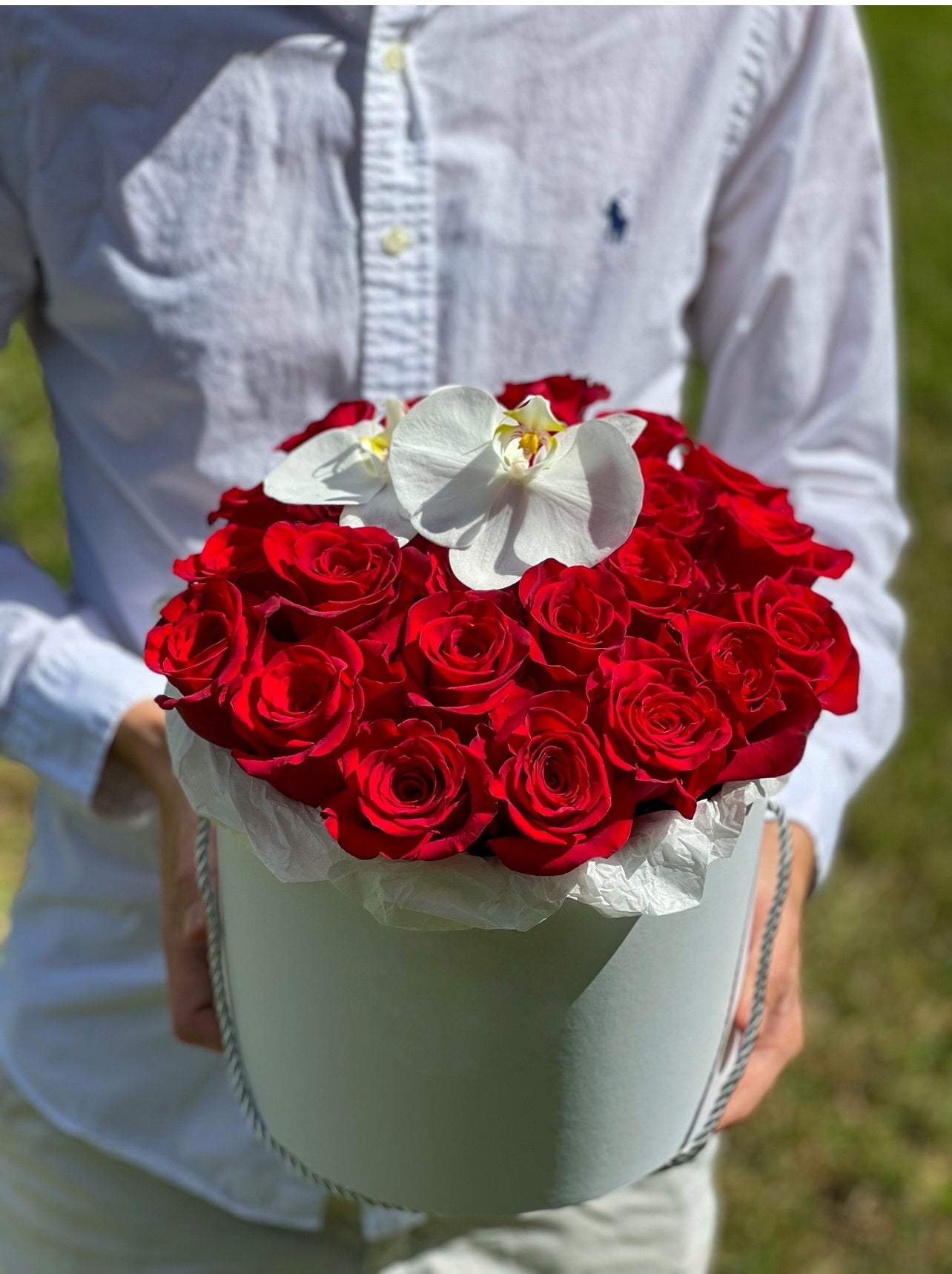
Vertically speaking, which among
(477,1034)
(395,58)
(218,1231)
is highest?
(395,58)

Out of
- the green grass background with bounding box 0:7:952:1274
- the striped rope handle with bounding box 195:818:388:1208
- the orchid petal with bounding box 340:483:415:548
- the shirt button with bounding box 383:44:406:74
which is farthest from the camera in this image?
the green grass background with bounding box 0:7:952:1274

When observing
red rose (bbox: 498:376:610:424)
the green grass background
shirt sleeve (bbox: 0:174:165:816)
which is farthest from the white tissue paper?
the green grass background

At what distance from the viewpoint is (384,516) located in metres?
0.67

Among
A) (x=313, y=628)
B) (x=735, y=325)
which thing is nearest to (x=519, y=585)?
(x=313, y=628)

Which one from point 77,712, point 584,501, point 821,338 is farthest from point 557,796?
point 821,338

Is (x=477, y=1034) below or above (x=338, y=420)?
below

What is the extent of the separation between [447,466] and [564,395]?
0.15 metres

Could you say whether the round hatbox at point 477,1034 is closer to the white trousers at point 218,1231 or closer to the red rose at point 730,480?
the red rose at point 730,480

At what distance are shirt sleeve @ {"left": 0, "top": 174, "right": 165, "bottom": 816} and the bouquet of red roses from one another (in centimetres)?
31

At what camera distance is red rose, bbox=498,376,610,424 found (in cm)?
77

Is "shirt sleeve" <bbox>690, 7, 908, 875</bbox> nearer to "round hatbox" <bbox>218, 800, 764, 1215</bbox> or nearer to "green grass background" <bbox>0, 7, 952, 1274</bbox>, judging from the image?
"round hatbox" <bbox>218, 800, 764, 1215</bbox>

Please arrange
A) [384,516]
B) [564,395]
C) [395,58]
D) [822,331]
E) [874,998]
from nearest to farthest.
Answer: [384,516], [564,395], [395,58], [822,331], [874,998]

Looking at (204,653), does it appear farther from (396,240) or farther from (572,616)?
(396,240)

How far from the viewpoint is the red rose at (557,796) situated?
57cm
